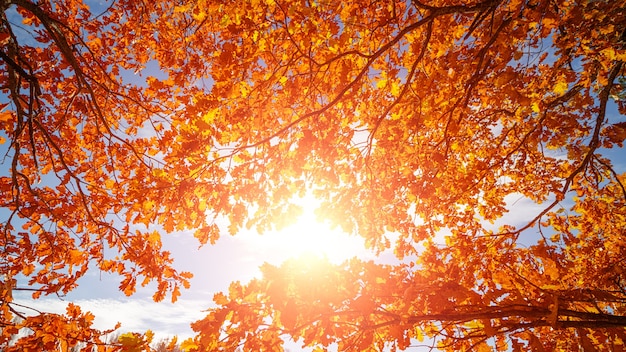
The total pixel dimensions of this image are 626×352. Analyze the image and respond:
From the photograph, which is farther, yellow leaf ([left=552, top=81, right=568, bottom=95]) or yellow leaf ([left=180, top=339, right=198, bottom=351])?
yellow leaf ([left=552, top=81, right=568, bottom=95])

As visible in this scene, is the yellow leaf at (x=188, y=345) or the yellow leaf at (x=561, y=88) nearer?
the yellow leaf at (x=188, y=345)

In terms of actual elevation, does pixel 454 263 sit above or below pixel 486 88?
below

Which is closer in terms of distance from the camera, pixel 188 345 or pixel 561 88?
pixel 188 345

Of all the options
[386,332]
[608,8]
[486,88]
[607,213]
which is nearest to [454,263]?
[386,332]

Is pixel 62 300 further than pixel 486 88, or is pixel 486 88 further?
pixel 486 88

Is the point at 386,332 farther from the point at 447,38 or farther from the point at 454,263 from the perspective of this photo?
the point at 447,38

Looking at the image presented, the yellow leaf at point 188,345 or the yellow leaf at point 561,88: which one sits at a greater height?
the yellow leaf at point 561,88

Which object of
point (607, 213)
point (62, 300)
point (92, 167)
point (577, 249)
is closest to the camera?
point (62, 300)

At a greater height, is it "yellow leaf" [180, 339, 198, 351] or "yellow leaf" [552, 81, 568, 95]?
"yellow leaf" [552, 81, 568, 95]

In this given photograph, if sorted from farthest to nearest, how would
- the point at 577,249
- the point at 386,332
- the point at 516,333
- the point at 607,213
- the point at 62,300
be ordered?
the point at 577,249
the point at 607,213
the point at 62,300
the point at 386,332
the point at 516,333

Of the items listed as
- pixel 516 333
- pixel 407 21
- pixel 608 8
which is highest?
pixel 407 21

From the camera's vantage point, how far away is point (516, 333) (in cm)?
222

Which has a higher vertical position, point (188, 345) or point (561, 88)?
point (561, 88)

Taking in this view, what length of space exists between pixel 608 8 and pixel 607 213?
5900 mm
